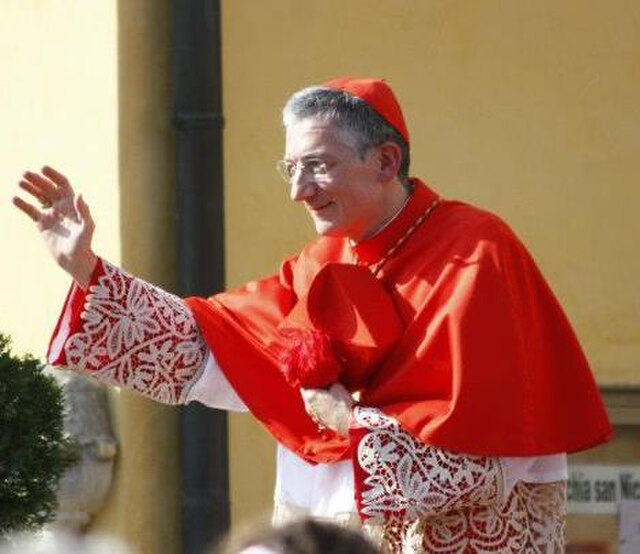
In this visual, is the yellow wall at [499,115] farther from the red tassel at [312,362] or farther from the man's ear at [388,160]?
the red tassel at [312,362]

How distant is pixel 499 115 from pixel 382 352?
2.72 metres

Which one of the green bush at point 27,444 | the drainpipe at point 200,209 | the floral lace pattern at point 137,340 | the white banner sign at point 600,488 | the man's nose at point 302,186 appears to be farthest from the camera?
the white banner sign at point 600,488

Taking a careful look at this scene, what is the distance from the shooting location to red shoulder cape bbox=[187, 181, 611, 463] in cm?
648

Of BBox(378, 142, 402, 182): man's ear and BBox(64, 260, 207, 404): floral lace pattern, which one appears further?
BBox(64, 260, 207, 404): floral lace pattern

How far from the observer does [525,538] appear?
6.61 metres

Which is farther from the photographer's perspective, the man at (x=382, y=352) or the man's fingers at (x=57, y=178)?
the man's fingers at (x=57, y=178)

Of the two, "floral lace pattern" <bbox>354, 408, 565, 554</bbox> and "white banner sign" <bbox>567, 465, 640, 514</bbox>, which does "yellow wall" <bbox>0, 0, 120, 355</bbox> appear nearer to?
"white banner sign" <bbox>567, 465, 640, 514</bbox>

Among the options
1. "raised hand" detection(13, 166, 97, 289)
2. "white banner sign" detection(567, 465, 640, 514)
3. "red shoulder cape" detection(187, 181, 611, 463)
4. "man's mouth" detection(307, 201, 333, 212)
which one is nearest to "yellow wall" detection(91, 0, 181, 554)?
"white banner sign" detection(567, 465, 640, 514)

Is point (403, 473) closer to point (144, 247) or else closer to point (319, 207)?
point (319, 207)

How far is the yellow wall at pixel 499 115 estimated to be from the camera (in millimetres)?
9078

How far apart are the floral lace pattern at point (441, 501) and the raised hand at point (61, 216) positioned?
28.1 inches

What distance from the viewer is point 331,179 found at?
6562 mm

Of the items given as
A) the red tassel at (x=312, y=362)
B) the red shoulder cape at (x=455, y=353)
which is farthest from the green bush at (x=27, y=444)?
the red tassel at (x=312, y=362)

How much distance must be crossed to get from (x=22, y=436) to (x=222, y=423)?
1.81 m
